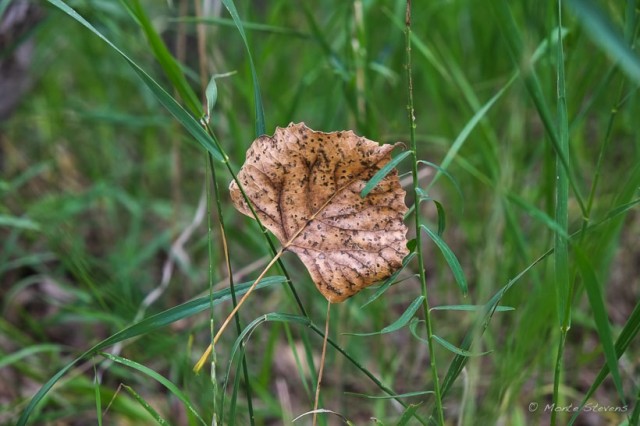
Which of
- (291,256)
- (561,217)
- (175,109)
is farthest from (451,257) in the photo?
(291,256)

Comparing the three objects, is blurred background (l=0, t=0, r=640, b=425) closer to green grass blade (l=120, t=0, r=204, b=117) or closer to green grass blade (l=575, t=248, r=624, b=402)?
green grass blade (l=120, t=0, r=204, b=117)

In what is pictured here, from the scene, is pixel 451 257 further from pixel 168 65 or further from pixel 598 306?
pixel 168 65

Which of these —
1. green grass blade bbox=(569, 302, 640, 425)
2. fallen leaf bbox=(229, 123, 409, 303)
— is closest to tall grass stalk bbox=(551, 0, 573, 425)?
green grass blade bbox=(569, 302, 640, 425)

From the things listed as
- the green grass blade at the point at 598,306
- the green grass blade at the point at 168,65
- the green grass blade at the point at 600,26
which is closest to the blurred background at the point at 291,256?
the green grass blade at the point at 168,65

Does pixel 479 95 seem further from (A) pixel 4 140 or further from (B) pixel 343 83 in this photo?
(A) pixel 4 140

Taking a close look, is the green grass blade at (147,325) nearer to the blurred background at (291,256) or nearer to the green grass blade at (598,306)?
the blurred background at (291,256)

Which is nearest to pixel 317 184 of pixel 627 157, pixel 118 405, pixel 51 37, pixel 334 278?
pixel 334 278

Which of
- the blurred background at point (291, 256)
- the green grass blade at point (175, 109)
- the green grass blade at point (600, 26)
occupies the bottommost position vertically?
the blurred background at point (291, 256)

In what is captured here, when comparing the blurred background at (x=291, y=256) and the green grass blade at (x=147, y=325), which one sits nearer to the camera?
the green grass blade at (x=147, y=325)
